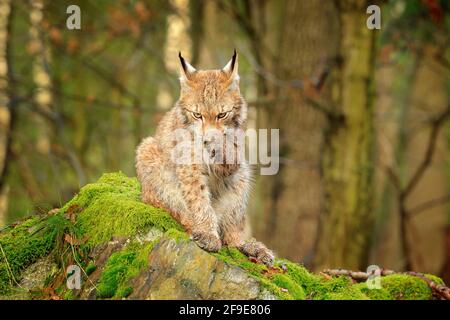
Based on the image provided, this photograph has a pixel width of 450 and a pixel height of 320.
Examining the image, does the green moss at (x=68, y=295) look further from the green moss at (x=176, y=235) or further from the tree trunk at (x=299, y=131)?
the tree trunk at (x=299, y=131)

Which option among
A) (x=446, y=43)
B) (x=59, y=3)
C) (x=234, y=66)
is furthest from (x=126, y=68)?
(x=234, y=66)

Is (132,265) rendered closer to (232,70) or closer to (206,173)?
(206,173)

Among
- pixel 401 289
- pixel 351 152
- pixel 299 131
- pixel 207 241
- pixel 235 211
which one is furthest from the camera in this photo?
pixel 299 131

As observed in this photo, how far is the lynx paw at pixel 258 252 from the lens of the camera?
5340mm

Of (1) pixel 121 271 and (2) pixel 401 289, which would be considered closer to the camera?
(1) pixel 121 271

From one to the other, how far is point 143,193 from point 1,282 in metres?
1.46

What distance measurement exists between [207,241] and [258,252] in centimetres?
56

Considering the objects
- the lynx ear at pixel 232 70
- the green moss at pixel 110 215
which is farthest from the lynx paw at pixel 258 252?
the lynx ear at pixel 232 70

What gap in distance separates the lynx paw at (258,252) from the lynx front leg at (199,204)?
329mm

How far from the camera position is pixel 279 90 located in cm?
1205

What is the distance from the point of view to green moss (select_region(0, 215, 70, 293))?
16.3ft

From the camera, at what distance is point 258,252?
5422mm

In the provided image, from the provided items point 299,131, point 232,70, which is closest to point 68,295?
point 232,70
